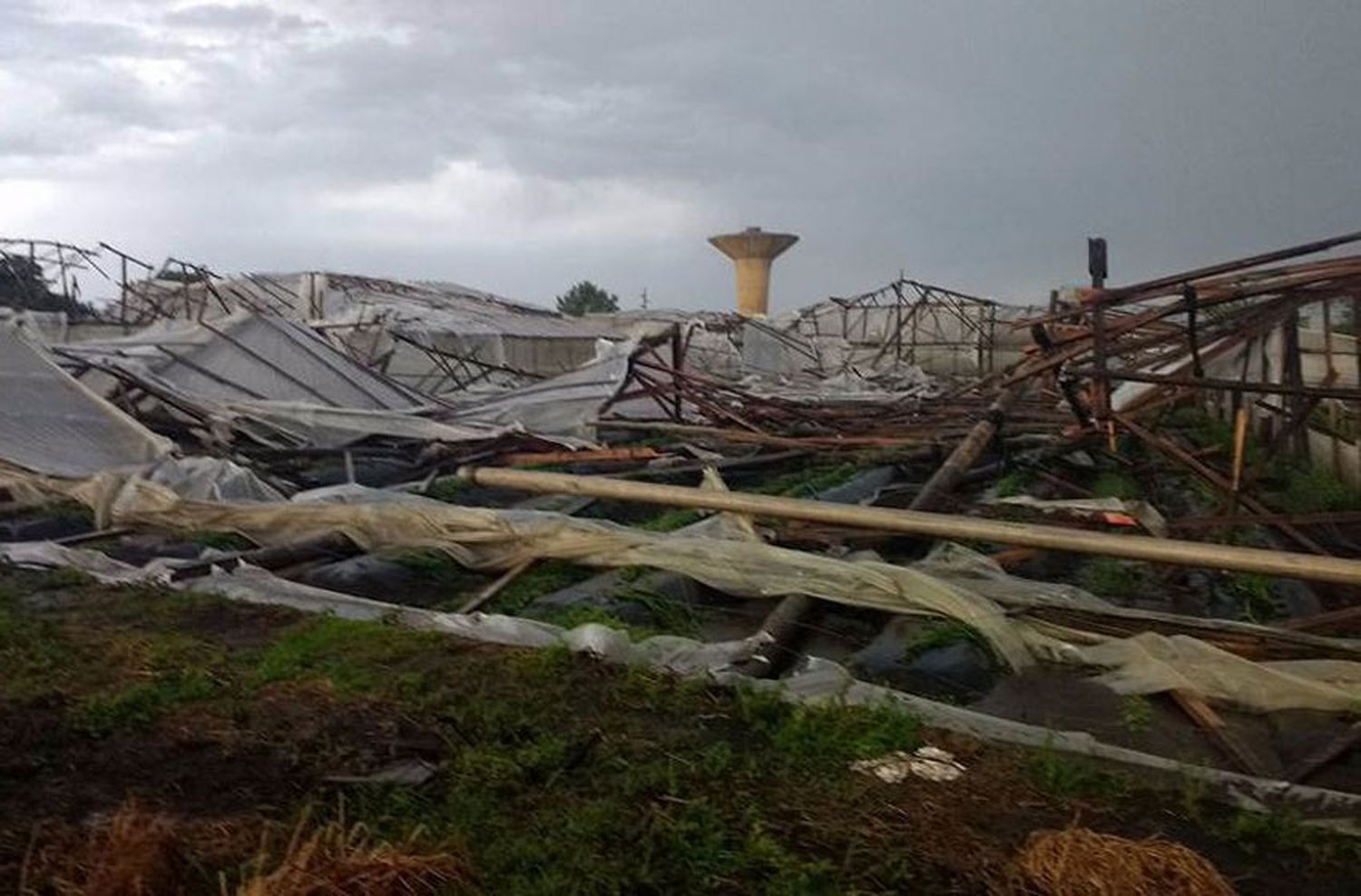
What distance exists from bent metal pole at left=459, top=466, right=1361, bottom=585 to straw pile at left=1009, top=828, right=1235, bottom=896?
168 centimetres

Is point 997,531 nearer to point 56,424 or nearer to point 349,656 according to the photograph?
point 349,656

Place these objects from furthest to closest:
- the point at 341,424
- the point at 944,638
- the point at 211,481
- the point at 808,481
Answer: the point at 341,424 → the point at 808,481 → the point at 211,481 → the point at 944,638

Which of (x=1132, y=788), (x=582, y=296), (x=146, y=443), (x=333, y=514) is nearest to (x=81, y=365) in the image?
(x=146, y=443)

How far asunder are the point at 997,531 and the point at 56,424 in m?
8.45

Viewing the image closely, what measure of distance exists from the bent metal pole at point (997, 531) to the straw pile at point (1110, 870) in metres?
1.68

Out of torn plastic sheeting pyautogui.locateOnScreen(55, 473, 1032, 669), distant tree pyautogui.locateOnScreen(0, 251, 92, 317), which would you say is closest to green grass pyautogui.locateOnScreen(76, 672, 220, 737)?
torn plastic sheeting pyautogui.locateOnScreen(55, 473, 1032, 669)

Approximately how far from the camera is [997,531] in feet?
16.2

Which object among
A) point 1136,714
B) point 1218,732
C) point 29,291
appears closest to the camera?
point 1218,732

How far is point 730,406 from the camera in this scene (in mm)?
13758

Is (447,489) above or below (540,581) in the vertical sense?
above

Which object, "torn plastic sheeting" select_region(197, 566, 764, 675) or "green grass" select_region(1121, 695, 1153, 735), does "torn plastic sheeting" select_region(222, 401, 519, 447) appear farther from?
"green grass" select_region(1121, 695, 1153, 735)

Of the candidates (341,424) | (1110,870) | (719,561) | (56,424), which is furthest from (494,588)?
(341,424)

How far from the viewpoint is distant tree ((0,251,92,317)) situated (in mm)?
23703

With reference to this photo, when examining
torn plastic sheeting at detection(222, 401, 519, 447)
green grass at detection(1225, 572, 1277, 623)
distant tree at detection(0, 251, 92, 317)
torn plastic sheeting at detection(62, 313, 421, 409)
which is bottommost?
green grass at detection(1225, 572, 1277, 623)
